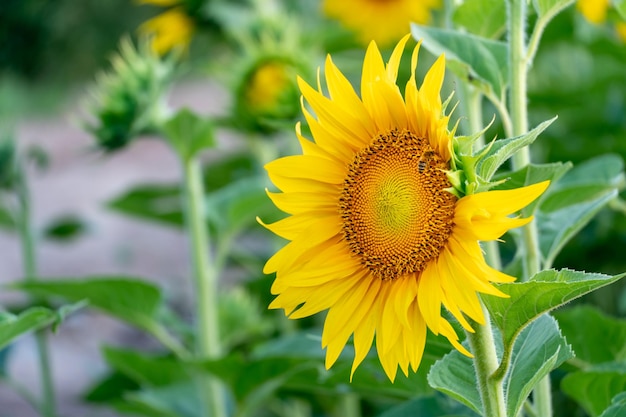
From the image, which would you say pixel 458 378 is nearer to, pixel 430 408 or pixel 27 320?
pixel 430 408

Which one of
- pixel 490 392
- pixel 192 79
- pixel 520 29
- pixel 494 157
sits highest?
pixel 192 79

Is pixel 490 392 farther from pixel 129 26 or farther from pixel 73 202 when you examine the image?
pixel 129 26

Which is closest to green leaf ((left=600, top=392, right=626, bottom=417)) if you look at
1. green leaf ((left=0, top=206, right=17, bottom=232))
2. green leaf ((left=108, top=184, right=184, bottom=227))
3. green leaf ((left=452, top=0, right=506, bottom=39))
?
green leaf ((left=452, top=0, right=506, bottom=39))

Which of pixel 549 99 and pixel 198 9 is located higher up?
pixel 198 9

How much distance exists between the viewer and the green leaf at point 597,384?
0.74 metres

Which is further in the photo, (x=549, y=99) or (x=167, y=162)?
(x=167, y=162)

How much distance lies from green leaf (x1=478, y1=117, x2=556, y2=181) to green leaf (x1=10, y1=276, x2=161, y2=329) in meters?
0.57

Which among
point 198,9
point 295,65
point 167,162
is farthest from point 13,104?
point 295,65

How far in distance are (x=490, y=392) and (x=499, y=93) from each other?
0.26 m

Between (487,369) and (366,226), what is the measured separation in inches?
4.8

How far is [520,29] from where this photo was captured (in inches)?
27.0

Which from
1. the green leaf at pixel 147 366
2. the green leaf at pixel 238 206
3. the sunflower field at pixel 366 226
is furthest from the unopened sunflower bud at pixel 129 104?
the green leaf at pixel 147 366

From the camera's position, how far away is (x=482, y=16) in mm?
806

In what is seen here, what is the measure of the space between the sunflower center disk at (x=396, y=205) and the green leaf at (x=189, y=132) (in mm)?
448
